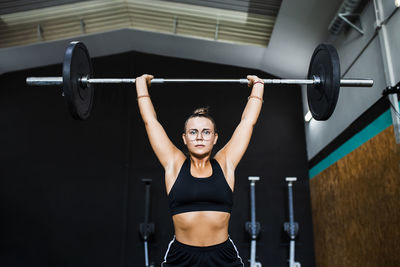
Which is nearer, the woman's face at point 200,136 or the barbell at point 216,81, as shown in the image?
the woman's face at point 200,136

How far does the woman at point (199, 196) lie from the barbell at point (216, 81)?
544mm

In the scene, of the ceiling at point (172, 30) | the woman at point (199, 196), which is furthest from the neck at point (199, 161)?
the ceiling at point (172, 30)

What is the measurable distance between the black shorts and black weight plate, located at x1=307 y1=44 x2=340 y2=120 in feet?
3.25

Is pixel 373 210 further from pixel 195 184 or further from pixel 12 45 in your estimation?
pixel 12 45

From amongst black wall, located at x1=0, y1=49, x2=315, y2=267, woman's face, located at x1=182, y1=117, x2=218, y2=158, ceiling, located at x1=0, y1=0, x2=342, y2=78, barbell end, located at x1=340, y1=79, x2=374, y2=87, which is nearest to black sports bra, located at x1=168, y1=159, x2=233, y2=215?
woman's face, located at x1=182, y1=117, x2=218, y2=158

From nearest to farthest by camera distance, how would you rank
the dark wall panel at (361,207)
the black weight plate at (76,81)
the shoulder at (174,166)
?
the shoulder at (174,166) < the black weight plate at (76,81) < the dark wall panel at (361,207)

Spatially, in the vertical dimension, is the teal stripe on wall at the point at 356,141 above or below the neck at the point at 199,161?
above

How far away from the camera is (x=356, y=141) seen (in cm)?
355

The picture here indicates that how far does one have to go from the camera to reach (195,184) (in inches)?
61.1

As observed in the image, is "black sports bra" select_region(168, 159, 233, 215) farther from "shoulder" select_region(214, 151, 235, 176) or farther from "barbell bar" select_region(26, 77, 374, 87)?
"barbell bar" select_region(26, 77, 374, 87)

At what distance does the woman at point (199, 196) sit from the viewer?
153 centimetres

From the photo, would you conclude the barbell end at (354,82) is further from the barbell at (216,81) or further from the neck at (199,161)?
the neck at (199,161)

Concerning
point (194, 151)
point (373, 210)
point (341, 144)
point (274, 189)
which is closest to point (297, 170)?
point (274, 189)

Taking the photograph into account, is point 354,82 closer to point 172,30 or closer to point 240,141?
point 240,141
